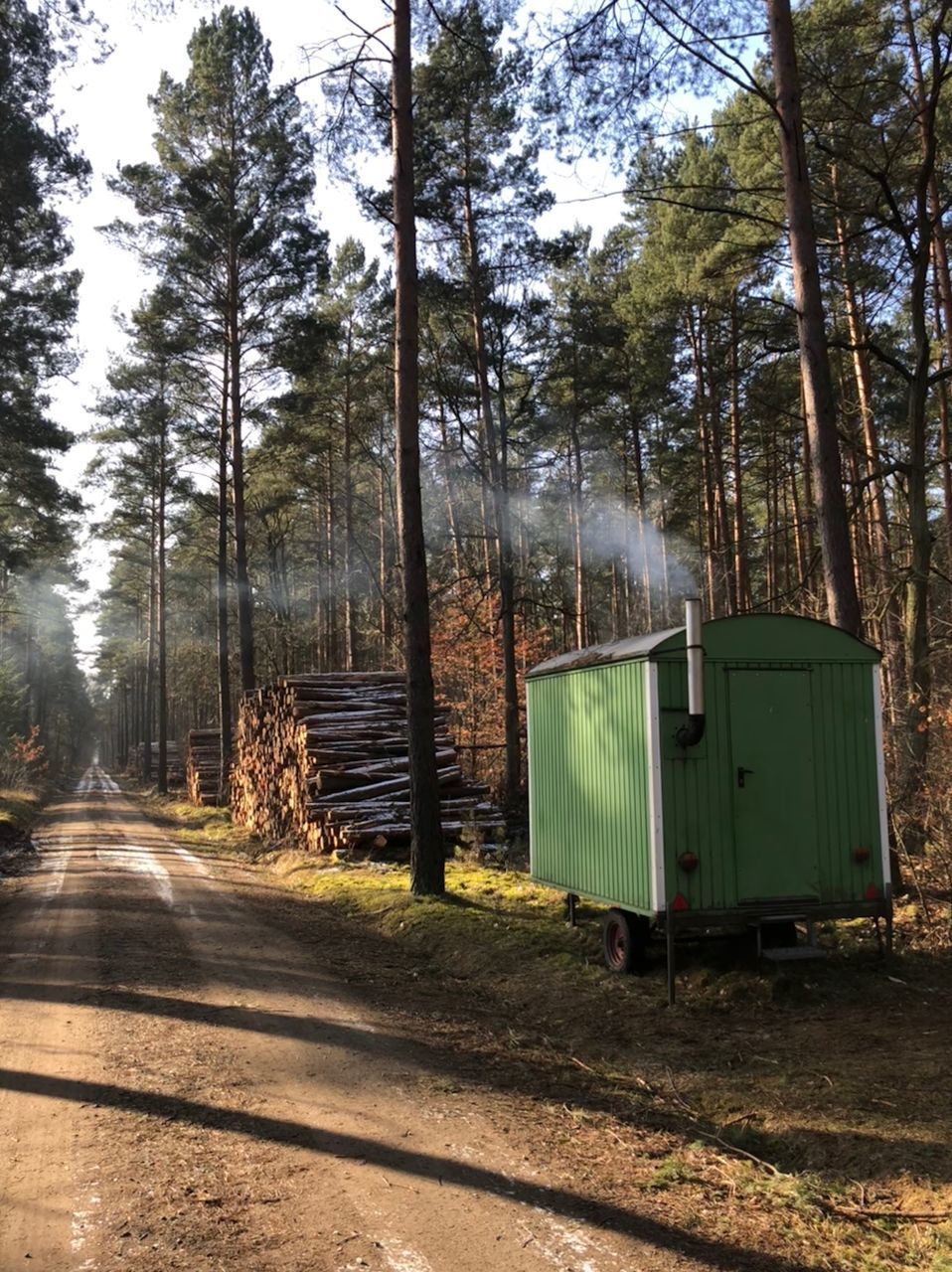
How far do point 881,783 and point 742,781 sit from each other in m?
1.27

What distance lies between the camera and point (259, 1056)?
577cm

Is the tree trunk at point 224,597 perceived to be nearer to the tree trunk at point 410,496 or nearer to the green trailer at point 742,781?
the tree trunk at point 410,496

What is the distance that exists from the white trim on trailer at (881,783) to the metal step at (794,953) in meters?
0.79

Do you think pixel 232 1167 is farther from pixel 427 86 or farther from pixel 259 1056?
pixel 427 86

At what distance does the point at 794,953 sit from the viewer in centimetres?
693

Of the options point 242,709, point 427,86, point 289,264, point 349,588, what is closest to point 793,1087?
point 427,86

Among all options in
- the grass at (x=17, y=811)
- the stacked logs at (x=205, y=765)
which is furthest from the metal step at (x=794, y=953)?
the stacked logs at (x=205, y=765)

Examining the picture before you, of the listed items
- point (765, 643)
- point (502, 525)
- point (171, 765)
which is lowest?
point (171, 765)

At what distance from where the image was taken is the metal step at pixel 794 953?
6.88m

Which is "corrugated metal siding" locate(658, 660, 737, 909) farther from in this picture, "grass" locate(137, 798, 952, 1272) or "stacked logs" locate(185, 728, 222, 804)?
"stacked logs" locate(185, 728, 222, 804)

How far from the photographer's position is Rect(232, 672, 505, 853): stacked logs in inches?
592

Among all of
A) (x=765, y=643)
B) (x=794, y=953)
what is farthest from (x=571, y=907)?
(x=765, y=643)

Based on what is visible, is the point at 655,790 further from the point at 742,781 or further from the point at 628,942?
the point at 628,942

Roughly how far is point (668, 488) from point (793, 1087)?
86.2 ft
